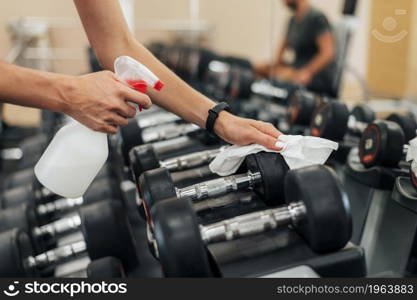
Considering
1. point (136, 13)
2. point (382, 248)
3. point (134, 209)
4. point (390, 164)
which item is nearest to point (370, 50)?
point (390, 164)

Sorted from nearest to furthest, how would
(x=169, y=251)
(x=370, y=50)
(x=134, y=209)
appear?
(x=169, y=251)
(x=370, y=50)
(x=134, y=209)

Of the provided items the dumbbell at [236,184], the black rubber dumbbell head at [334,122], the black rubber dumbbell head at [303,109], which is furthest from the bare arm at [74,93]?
the black rubber dumbbell head at [303,109]

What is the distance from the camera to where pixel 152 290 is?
0.65m

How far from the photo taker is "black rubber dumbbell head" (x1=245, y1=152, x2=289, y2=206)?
0.83 metres

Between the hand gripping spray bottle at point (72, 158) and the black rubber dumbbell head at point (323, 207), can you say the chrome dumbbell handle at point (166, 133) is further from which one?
the black rubber dumbbell head at point (323, 207)

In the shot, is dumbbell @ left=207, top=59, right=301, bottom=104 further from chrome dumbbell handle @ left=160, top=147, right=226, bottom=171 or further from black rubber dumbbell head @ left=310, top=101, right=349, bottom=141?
chrome dumbbell handle @ left=160, top=147, right=226, bottom=171

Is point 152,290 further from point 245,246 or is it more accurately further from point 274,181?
point 274,181

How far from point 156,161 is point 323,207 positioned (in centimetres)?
47

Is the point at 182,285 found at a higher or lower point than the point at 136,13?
lower

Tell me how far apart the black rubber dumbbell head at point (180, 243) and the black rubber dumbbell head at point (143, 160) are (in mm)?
364

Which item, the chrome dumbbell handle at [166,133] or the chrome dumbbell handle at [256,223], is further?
the chrome dumbbell handle at [166,133]

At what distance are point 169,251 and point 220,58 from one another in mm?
2675

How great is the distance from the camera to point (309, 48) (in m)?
3.10

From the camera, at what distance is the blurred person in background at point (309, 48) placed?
287cm
